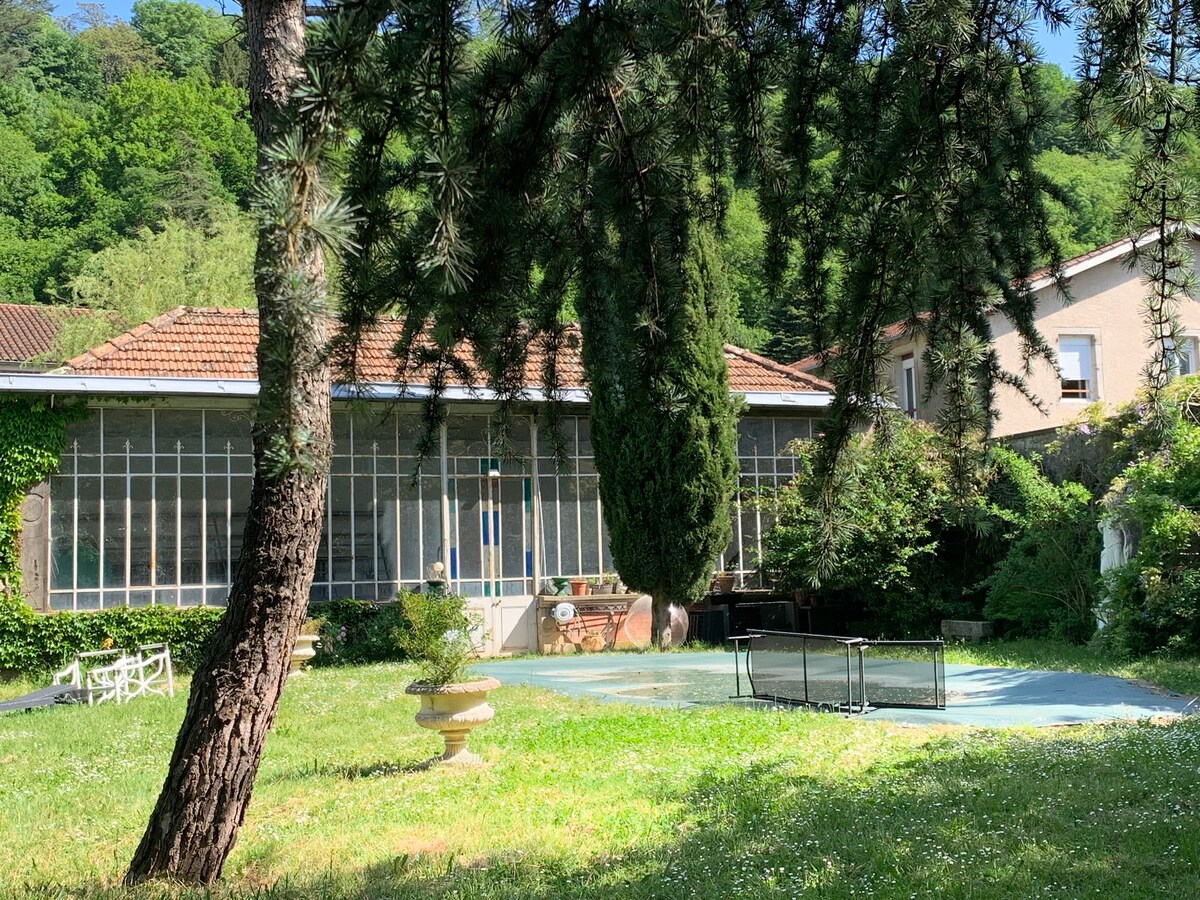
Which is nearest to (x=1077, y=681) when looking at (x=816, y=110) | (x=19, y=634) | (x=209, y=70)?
(x=816, y=110)

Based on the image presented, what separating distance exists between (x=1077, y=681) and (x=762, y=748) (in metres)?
5.16

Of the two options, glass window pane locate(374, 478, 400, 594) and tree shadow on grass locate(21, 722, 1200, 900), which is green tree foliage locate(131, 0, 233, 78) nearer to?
glass window pane locate(374, 478, 400, 594)

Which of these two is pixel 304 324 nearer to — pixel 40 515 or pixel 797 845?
pixel 797 845

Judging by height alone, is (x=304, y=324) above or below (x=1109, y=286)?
below

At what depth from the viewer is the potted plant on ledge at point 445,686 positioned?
878cm

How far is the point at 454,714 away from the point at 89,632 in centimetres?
965

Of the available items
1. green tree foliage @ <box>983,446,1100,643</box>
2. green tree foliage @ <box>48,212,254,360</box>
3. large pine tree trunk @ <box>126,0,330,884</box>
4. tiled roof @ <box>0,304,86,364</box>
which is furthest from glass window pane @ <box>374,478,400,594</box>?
large pine tree trunk @ <box>126,0,330,884</box>

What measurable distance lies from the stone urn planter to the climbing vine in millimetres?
10001

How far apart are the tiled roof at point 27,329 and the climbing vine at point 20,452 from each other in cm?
1190

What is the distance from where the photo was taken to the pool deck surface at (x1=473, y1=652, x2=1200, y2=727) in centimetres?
1031

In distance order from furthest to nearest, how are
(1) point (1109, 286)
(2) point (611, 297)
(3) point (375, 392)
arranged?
(1) point (1109, 286)
(2) point (611, 297)
(3) point (375, 392)

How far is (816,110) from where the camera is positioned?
4.36 m

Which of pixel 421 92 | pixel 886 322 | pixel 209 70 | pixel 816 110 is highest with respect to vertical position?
pixel 209 70

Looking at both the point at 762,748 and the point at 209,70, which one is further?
the point at 762,748
